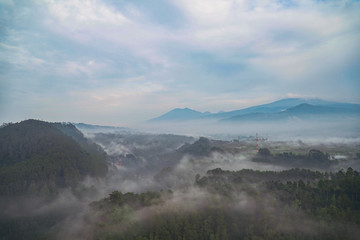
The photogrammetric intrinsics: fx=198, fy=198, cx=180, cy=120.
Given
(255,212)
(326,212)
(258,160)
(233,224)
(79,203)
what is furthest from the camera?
(258,160)

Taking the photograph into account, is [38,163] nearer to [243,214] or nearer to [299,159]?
[243,214]

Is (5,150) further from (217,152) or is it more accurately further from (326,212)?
(326,212)

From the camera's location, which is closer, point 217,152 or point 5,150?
point 5,150

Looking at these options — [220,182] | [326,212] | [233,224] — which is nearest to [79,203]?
[220,182]

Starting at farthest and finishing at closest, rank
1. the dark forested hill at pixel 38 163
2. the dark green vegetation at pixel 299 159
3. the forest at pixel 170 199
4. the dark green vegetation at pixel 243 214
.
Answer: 1. the dark green vegetation at pixel 299 159
2. the dark forested hill at pixel 38 163
3. the forest at pixel 170 199
4. the dark green vegetation at pixel 243 214

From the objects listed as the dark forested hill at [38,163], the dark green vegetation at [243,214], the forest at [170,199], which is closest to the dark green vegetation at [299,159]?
the forest at [170,199]

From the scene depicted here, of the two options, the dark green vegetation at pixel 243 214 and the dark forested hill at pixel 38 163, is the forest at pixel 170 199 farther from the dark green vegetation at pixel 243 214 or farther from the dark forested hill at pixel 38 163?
the dark forested hill at pixel 38 163
